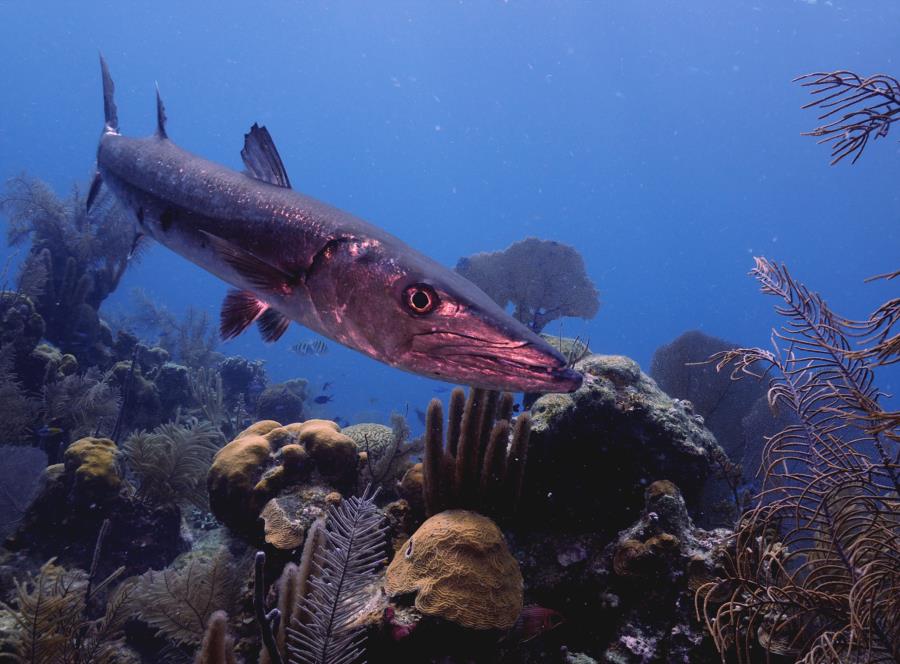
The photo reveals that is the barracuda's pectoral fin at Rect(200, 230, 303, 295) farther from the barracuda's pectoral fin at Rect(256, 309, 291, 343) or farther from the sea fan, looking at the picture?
the sea fan

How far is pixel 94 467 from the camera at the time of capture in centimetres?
580

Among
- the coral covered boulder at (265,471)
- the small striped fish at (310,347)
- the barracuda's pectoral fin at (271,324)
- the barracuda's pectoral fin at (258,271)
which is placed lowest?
the coral covered boulder at (265,471)

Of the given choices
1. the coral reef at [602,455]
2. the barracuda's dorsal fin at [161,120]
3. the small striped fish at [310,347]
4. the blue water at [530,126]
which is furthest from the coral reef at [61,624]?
the blue water at [530,126]

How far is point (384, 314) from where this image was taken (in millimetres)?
1913

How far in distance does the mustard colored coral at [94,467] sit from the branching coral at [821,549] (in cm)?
685

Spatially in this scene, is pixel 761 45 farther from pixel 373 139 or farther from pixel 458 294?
pixel 373 139

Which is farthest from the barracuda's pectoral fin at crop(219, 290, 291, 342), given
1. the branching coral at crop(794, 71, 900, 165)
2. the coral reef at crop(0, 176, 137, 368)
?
the coral reef at crop(0, 176, 137, 368)

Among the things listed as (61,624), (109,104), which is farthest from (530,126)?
(61,624)

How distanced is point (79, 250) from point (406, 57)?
119m

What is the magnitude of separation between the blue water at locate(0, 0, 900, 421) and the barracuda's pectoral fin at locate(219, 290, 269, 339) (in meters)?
62.4

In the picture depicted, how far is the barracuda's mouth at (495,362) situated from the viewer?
163cm

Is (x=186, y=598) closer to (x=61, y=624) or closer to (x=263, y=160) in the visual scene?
(x=61, y=624)

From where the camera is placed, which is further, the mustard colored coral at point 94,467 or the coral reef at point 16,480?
the coral reef at point 16,480

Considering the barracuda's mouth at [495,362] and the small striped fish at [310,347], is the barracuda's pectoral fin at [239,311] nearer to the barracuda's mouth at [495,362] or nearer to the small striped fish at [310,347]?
the barracuda's mouth at [495,362]
